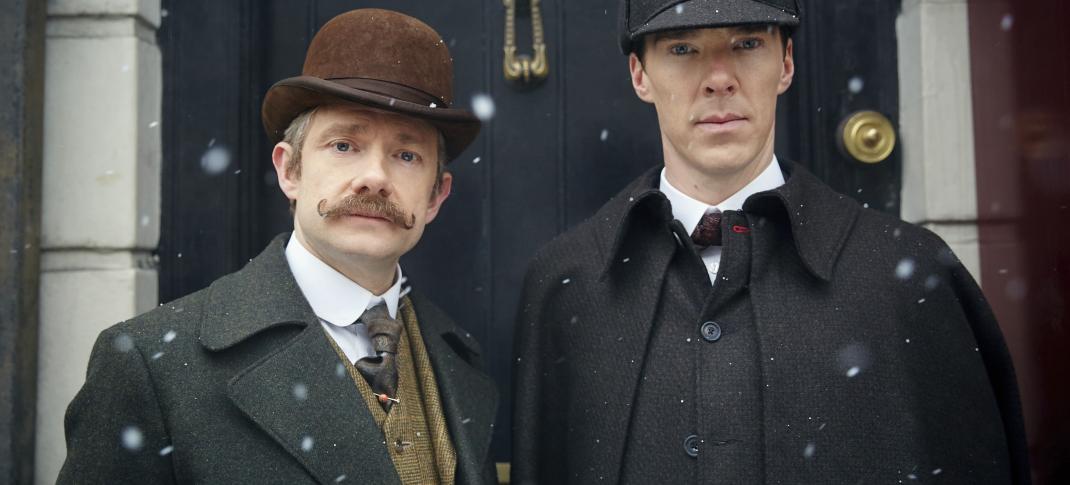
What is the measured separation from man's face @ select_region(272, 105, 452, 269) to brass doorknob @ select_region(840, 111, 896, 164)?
50.3 inches

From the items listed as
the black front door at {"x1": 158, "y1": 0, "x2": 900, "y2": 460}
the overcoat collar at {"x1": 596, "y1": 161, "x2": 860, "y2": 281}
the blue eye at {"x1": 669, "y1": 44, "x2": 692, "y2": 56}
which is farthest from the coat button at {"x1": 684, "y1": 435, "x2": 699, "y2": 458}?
the black front door at {"x1": 158, "y1": 0, "x2": 900, "y2": 460}

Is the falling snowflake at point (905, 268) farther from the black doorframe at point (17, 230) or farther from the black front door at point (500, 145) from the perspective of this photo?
the black doorframe at point (17, 230)

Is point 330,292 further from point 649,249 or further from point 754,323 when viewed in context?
point 754,323

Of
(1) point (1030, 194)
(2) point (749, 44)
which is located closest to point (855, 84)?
(1) point (1030, 194)

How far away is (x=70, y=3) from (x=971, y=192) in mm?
2545

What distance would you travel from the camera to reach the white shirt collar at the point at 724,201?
1.96 m

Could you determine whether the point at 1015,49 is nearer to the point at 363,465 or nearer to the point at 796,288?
the point at 796,288

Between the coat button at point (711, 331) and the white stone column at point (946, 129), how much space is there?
35.2 inches

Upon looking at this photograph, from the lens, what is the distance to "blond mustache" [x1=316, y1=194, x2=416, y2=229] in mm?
1817

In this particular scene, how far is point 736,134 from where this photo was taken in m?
1.87

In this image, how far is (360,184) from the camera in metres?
1.81

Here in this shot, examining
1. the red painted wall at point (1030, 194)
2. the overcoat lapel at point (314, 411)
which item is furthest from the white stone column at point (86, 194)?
the red painted wall at point (1030, 194)

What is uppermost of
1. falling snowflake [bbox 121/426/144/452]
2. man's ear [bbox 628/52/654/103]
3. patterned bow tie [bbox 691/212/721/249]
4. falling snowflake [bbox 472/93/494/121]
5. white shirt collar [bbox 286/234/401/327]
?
falling snowflake [bbox 472/93/494/121]

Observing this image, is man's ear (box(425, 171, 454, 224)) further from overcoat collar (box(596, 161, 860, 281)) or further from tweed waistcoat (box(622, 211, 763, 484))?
tweed waistcoat (box(622, 211, 763, 484))
